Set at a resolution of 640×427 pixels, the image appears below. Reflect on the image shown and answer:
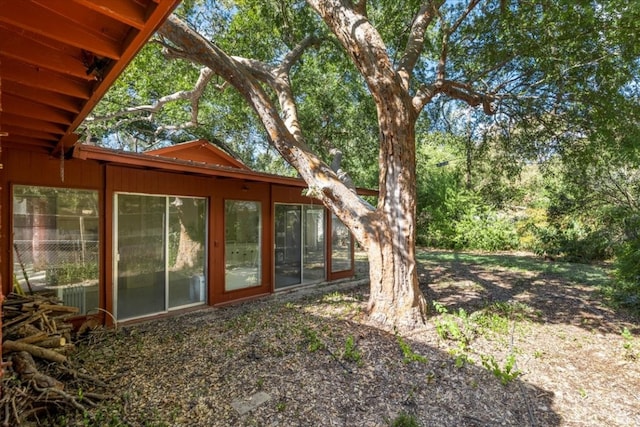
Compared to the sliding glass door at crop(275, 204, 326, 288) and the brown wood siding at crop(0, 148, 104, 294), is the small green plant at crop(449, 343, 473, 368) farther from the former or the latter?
the brown wood siding at crop(0, 148, 104, 294)

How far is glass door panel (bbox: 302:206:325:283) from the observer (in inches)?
309

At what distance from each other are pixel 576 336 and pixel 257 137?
14017mm

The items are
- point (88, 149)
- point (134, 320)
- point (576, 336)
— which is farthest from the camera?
point (134, 320)

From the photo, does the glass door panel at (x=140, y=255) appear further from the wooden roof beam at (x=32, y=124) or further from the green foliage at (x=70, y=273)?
the wooden roof beam at (x=32, y=124)

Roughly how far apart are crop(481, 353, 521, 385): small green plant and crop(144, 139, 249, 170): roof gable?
19.3 feet

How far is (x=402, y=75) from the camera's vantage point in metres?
5.02

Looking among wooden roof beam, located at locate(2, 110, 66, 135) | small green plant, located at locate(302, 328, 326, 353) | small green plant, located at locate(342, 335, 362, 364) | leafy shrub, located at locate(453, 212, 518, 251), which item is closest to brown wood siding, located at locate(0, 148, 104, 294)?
wooden roof beam, located at locate(2, 110, 66, 135)

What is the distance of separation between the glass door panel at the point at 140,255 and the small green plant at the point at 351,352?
3261 millimetres

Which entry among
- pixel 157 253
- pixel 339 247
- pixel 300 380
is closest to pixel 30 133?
pixel 157 253

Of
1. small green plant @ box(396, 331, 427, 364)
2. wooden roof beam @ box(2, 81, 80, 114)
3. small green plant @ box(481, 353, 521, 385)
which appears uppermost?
wooden roof beam @ box(2, 81, 80, 114)

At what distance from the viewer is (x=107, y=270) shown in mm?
4695

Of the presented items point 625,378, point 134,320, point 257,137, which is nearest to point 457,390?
point 625,378

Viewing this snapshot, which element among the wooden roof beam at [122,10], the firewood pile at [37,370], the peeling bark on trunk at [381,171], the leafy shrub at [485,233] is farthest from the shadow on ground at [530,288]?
the wooden roof beam at [122,10]

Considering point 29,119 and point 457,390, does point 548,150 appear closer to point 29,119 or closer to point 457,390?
point 457,390
